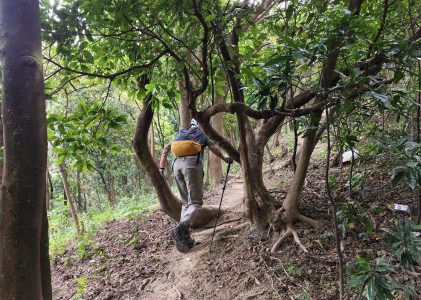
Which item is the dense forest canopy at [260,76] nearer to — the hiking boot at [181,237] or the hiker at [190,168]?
the hiker at [190,168]

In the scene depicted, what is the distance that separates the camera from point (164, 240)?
6.48 meters

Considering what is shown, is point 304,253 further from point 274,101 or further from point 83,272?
point 83,272

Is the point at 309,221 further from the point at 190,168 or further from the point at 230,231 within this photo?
the point at 190,168

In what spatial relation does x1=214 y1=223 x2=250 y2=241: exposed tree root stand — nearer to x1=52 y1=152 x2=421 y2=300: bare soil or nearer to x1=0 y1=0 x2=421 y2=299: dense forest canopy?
x1=52 y1=152 x2=421 y2=300: bare soil

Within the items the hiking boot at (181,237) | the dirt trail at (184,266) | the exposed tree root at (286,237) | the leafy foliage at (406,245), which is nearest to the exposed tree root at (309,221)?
the exposed tree root at (286,237)

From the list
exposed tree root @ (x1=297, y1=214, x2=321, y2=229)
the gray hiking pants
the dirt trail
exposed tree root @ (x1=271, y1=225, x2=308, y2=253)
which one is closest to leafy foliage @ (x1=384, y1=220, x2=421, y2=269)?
exposed tree root @ (x1=271, y1=225, x2=308, y2=253)

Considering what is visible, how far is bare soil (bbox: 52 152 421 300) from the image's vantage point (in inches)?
157

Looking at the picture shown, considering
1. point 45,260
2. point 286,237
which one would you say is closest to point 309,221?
point 286,237

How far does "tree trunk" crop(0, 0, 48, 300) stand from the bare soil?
9.97ft

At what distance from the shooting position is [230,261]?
16.0 ft

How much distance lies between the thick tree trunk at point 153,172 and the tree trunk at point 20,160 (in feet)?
13.6

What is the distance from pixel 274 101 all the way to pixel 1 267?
2.13 m

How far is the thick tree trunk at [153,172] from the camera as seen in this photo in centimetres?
598

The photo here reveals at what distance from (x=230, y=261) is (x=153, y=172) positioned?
7.76ft
